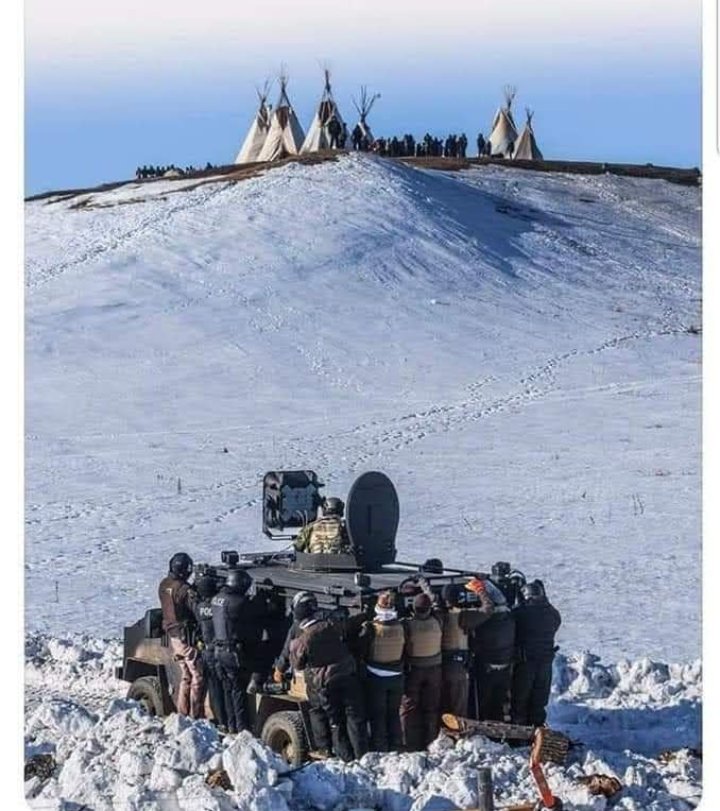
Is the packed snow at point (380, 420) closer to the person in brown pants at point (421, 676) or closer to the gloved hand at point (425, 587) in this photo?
the person in brown pants at point (421, 676)

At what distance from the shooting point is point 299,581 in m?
10.7

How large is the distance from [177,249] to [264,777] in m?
27.4

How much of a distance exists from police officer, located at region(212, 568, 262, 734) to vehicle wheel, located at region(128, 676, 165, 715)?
2.60ft

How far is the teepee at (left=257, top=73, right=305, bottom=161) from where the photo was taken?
153ft

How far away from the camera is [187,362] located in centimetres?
2856

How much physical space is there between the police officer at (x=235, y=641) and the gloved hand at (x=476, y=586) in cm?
124

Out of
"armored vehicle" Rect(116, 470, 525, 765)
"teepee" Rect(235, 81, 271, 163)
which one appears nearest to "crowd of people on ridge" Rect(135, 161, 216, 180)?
"teepee" Rect(235, 81, 271, 163)

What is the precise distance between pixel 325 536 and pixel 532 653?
1481mm

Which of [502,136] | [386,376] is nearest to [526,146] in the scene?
[502,136]

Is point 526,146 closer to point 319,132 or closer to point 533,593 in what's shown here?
point 319,132

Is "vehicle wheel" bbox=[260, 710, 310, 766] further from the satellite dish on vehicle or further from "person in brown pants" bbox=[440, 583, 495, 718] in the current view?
the satellite dish on vehicle

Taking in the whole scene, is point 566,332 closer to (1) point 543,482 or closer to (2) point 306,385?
(2) point 306,385

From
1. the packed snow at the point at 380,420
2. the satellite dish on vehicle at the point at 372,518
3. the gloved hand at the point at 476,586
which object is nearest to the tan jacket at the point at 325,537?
the satellite dish on vehicle at the point at 372,518
